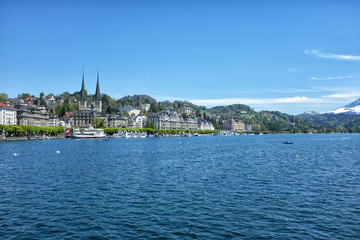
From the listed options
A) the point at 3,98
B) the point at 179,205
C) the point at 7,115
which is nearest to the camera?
the point at 179,205

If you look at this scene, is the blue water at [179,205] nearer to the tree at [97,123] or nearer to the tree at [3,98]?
the tree at [97,123]

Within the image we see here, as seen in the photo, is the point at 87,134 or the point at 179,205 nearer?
the point at 179,205

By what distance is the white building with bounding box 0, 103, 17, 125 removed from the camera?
127 m

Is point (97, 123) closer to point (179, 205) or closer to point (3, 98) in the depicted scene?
point (3, 98)

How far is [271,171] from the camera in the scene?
3328 cm

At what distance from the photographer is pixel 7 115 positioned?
131250 mm

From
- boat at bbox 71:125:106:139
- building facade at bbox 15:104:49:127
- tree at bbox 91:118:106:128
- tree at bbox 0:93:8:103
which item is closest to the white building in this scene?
building facade at bbox 15:104:49:127

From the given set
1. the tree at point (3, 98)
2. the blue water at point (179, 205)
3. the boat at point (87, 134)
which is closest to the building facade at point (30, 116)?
the boat at point (87, 134)

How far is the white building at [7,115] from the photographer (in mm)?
127375

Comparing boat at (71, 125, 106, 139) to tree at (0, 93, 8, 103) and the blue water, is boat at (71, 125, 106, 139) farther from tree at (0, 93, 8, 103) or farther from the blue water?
the blue water

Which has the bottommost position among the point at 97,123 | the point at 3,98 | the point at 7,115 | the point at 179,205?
the point at 179,205

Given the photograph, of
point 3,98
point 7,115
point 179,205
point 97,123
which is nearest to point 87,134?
point 97,123

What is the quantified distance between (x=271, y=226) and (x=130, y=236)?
7285 millimetres

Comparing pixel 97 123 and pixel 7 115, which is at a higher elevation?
pixel 7 115
